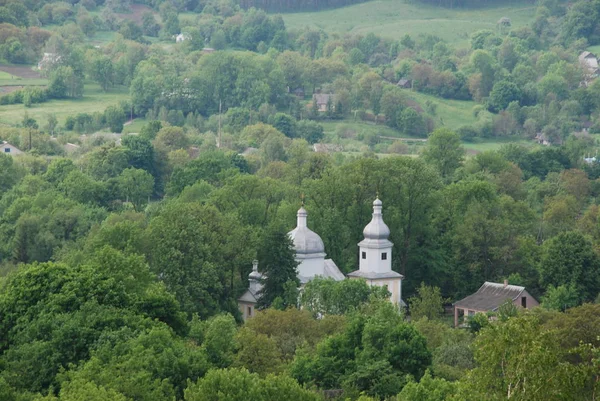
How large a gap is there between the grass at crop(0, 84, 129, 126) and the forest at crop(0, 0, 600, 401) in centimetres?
46

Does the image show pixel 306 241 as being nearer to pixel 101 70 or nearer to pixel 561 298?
pixel 561 298

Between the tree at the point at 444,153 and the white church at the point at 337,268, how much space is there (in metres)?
35.2

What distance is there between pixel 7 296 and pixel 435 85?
125776mm

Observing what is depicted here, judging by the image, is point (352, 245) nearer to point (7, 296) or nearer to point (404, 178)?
point (404, 178)

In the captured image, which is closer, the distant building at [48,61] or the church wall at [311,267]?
the church wall at [311,267]

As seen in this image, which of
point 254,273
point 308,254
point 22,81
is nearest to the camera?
point 254,273

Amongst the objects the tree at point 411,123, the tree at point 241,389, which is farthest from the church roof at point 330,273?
the tree at point 411,123

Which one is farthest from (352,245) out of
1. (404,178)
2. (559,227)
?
(559,227)

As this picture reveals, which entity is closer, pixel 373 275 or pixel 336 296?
pixel 336 296

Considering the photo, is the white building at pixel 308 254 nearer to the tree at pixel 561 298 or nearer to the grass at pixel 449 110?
the tree at pixel 561 298

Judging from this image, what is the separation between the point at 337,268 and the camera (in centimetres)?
7794

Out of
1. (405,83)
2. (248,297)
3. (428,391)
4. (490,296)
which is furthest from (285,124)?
(428,391)

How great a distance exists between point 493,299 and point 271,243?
11531mm

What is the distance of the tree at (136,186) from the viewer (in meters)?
107
